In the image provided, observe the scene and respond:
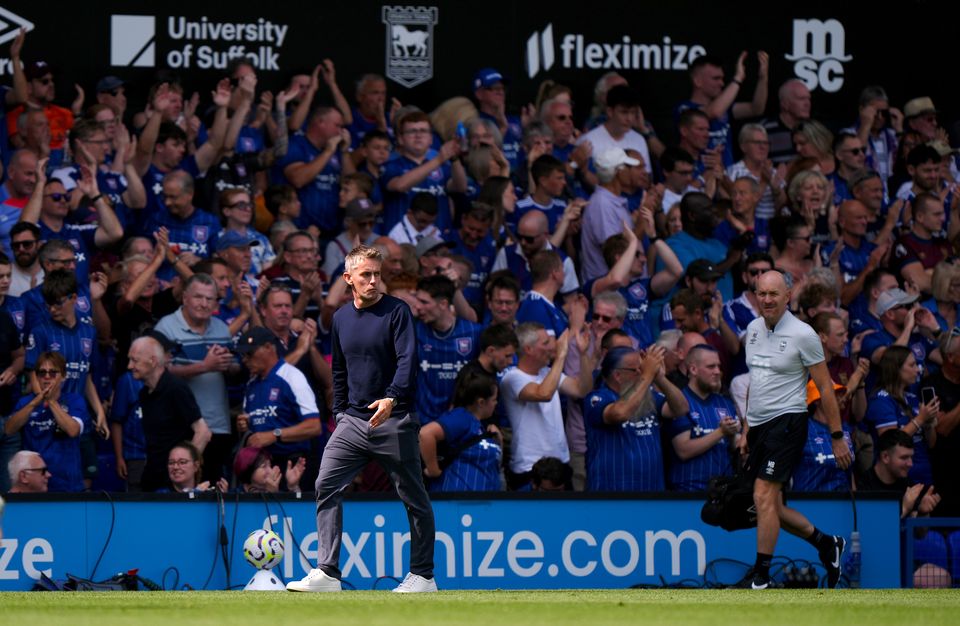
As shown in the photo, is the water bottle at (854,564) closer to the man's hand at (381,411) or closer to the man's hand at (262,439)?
the man's hand at (262,439)

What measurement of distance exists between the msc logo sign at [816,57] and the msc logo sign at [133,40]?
6.74 meters

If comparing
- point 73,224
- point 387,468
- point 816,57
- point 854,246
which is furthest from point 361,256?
point 816,57

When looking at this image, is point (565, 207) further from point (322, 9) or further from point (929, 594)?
point (929, 594)

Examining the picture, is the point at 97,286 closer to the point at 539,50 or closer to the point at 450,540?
the point at 450,540

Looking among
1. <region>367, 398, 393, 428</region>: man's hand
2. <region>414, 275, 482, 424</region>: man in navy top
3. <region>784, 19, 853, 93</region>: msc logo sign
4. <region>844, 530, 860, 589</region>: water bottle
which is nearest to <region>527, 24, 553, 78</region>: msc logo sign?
<region>784, 19, 853, 93</region>: msc logo sign

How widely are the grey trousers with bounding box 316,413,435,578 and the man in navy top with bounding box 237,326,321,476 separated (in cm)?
266

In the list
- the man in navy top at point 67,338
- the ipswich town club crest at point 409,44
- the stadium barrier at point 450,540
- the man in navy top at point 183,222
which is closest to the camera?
the stadium barrier at point 450,540

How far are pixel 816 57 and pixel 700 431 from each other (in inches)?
273

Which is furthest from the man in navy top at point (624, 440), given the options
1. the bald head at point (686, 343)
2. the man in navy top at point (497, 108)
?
the man in navy top at point (497, 108)

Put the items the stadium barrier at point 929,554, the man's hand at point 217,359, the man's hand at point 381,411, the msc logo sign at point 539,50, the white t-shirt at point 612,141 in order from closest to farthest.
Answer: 1. the man's hand at point 381,411
2. the stadium barrier at point 929,554
3. the man's hand at point 217,359
4. the white t-shirt at point 612,141
5. the msc logo sign at point 539,50

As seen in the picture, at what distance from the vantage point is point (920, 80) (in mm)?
18656

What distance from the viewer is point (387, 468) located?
9.68m

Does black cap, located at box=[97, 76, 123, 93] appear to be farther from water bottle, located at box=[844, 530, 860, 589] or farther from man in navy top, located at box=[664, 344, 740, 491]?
water bottle, located at box=[844, 530, 860, 589]

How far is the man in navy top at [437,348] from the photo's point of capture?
1323 cm
